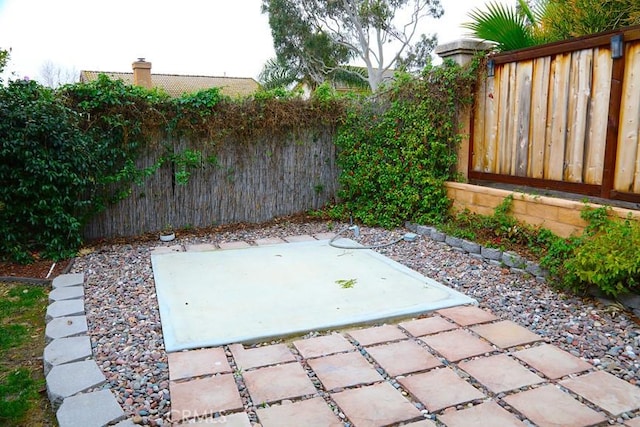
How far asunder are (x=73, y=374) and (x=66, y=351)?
0.31 meters

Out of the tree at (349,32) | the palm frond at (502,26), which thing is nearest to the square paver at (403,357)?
the palm frond at (502,26)

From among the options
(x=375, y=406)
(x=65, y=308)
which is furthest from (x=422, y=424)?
(x=65, y=308)

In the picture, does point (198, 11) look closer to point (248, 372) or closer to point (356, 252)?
point (356, 252)

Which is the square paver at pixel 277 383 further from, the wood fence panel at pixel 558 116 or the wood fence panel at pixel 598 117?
the wood fence panel at pixel 558 116

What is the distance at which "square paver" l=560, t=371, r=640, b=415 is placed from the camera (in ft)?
6.80

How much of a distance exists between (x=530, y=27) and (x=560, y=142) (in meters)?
1.73

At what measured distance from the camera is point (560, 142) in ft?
14.3

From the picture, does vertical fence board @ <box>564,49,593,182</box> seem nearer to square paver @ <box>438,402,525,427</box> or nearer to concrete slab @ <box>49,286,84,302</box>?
square paver @ <box>438,402,525,427</box>

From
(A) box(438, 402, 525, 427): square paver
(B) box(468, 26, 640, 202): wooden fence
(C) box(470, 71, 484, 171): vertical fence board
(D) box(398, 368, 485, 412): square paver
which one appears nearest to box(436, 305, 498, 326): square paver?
(D) box(398, 368, 485, 412): square paver

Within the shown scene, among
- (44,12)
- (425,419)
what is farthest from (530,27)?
(44,12)

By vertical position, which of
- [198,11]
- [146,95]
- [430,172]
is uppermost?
[198,11]

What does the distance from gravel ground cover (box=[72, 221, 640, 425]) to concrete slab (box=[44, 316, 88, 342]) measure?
6 cm

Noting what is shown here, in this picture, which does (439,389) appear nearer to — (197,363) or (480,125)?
(197,363)

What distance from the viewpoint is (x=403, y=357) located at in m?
2.53
